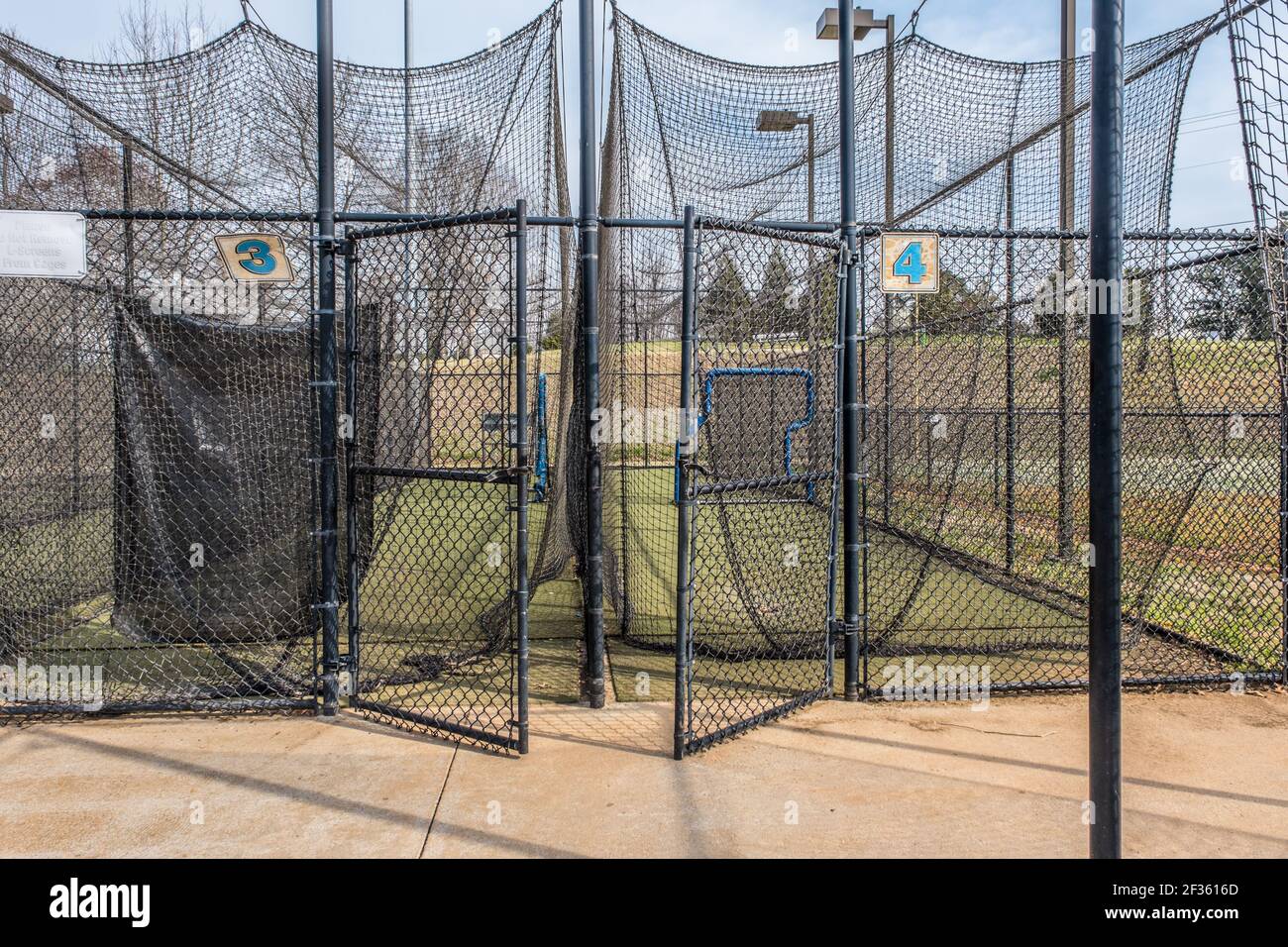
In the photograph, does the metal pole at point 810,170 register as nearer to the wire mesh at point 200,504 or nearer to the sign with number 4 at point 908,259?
the sign with number 4 at point 908,259

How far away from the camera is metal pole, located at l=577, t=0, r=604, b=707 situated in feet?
14.9

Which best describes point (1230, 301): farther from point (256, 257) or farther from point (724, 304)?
point (256, 257)

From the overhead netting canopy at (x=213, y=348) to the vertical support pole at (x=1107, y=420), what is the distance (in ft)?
8.77

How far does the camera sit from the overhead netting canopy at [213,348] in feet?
15.6

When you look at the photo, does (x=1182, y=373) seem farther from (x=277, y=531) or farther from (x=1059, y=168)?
(x=277, y=531)

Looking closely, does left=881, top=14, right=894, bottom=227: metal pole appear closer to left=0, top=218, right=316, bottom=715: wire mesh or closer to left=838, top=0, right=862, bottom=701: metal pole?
left=838, top=0, right=862, bottom=701: metal pole

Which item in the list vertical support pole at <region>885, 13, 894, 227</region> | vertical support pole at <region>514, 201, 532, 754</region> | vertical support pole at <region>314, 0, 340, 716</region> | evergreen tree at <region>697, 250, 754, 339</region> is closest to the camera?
vertical support pole at <region>514, 201, 532, 754</region>

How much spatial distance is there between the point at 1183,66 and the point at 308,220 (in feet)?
18.7

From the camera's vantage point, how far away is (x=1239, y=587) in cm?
726

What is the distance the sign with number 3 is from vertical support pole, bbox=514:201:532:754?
1.35 meters

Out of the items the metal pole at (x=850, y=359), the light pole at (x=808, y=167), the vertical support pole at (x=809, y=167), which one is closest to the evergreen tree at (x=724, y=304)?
the light pole at (x=808, y=167)

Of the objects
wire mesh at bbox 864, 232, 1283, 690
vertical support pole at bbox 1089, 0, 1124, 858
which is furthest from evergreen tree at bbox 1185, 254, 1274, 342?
vertical support pole at bbox 1089, 0, 1124, 858

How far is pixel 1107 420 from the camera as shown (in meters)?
1.99

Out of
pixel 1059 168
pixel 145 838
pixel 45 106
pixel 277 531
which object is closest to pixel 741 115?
pixel 1059 168
